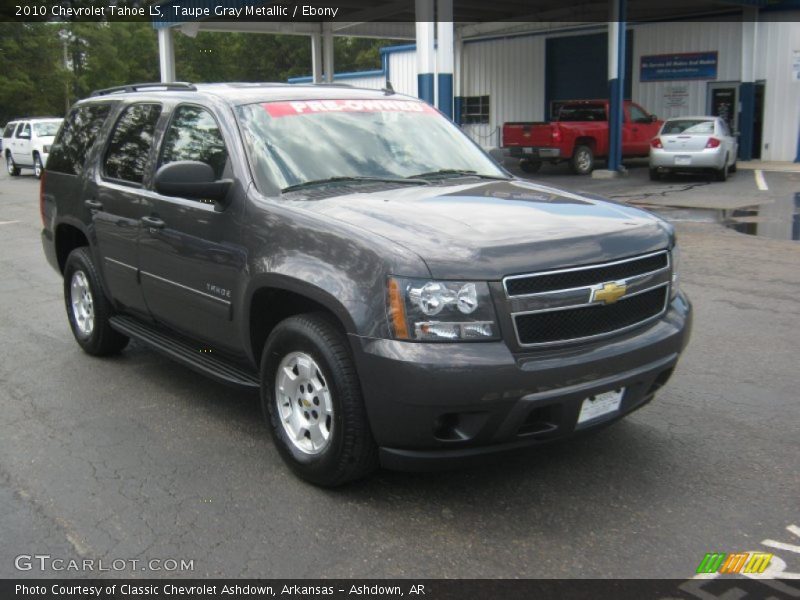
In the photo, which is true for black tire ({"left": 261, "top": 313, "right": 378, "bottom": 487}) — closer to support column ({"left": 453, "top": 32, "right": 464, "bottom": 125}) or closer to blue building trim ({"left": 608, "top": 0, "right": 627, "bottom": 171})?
blue building trim ({"left": 608, "top": 0, "right": 627, "bottom": 171})

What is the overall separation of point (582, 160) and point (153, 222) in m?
19.8

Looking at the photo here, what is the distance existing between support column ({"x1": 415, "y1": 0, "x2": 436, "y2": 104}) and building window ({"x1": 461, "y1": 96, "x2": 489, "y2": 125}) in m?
15.6

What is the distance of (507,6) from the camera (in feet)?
90.9

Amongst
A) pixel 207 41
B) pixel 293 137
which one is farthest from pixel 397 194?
pixel 207 41

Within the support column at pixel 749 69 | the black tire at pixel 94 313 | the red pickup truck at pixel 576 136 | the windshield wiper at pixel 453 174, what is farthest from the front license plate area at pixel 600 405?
the support column at pixel 749 69

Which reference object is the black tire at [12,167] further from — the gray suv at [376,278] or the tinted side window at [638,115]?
the gray suv at [376,278]

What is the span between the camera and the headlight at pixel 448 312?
11.2 feet

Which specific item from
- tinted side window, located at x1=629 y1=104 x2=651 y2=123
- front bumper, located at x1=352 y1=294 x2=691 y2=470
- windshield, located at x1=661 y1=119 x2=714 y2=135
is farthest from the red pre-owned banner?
tinted side window, located at x1=629 y1=104 x2=651 y2=123

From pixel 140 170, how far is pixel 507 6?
80.9ft

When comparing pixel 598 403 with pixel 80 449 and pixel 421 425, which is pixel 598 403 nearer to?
pixel 421 425

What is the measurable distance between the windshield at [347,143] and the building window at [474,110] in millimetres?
29860

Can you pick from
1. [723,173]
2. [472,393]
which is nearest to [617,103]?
[723,173]

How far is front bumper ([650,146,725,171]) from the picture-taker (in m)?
19.8
